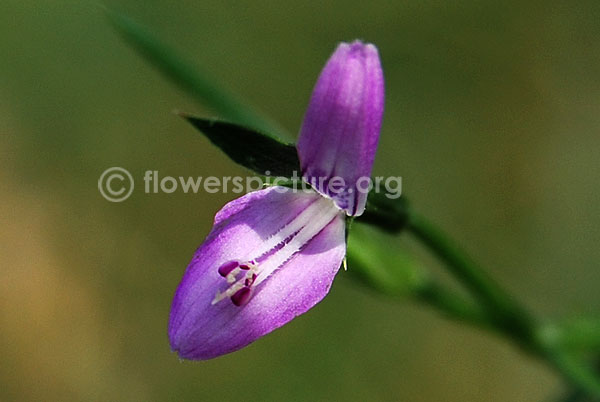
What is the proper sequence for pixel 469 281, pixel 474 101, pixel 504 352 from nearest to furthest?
pixel 469 281 < pixel 504 352 < pixel 474 101

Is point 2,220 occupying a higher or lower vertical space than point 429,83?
lower

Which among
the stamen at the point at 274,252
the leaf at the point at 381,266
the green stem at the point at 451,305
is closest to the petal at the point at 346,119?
the stamen at the point at 274,252

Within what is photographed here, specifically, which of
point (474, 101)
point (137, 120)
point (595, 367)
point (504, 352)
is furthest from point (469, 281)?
point (137, 120)

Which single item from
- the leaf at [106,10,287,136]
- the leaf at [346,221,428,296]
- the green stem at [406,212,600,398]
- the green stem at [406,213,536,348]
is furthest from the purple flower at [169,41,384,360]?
the leaf at [106,10,287,136]

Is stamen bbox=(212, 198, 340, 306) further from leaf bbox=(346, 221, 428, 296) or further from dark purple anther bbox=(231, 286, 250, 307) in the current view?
leaf bbox=(346, 221, 428, 296)

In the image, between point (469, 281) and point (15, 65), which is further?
point (15, 65)

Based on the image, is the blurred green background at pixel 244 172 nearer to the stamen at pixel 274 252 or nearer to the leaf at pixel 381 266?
the leaf at pixel 381 266

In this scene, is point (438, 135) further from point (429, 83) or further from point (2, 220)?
point (2, 220)
